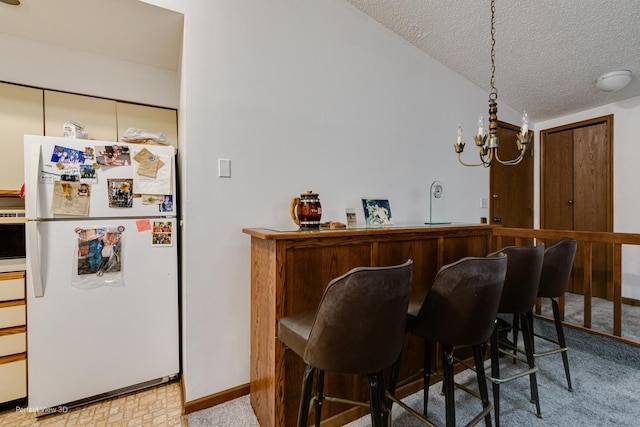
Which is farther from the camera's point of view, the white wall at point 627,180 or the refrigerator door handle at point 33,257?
the white wall at point 627,180

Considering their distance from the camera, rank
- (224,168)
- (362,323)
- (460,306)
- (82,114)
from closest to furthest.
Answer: (362,323), (460,306), (224,168), (82,114)

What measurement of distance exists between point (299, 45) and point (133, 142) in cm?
138

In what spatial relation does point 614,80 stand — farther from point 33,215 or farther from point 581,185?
point 33,215

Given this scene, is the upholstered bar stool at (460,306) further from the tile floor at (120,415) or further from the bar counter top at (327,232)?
the tile floor at (120,415)

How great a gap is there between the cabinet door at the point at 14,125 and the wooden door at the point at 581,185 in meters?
5.46

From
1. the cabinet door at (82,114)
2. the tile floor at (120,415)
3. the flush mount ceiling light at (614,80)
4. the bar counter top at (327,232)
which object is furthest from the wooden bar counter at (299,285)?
the flush mount ceiling light at (614,80)

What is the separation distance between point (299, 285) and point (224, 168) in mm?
898

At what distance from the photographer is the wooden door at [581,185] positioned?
339cm

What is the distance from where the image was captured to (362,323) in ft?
3.39

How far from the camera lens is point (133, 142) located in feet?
6.66

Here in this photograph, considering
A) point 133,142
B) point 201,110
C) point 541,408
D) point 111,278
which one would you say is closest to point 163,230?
point 111,278

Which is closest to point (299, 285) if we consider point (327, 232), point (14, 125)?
point (327, 232)

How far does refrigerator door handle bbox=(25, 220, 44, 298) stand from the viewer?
1618 mm

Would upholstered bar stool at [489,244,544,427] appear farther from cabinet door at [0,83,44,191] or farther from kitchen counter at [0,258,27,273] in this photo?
cabinet door at [0,83,44,191]
